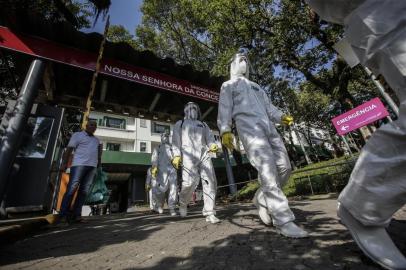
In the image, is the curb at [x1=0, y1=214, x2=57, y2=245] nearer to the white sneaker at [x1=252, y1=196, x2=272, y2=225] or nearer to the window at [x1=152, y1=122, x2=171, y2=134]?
the white sneaker at [x1=252, y1=196, x2=272, y2=225]

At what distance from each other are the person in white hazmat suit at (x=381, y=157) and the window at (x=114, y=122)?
3100 cm

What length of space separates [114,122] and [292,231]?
30526mm

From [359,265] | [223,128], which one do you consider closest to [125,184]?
[223,128]

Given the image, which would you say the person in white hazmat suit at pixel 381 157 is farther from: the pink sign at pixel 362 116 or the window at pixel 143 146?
the window at pixel 143 146

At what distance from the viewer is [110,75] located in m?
6.70

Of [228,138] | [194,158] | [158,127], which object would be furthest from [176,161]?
[158,127]

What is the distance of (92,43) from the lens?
21.0ft

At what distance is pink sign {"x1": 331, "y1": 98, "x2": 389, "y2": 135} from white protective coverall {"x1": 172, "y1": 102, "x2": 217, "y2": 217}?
6298mm

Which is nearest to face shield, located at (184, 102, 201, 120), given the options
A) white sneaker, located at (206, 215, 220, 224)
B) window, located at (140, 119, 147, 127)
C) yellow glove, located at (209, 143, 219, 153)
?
yellow glove, located at (209, 143, 219, 153)

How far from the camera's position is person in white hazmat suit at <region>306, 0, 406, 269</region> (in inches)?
61.6

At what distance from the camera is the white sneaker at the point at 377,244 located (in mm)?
1563

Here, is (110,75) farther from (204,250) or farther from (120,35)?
(120,35)

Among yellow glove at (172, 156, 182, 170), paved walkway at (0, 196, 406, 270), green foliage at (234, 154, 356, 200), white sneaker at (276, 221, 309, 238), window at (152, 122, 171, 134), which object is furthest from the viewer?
window at (152, 122, 171, 134)

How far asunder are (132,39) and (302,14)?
1216 cm
